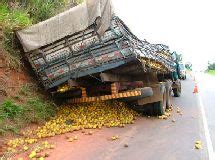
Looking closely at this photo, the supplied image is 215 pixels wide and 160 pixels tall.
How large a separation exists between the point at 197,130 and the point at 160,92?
207 cm

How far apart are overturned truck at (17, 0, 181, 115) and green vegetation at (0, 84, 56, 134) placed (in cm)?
51

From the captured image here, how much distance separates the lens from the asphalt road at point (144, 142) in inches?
307

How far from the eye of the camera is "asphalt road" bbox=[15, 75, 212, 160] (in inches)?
307

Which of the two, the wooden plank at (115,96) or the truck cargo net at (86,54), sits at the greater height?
the truck cargo net at (86,54)

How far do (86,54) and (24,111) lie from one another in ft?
7.11

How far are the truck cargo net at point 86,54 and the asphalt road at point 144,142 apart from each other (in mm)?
1702

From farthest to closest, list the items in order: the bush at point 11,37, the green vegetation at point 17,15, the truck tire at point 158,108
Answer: the truck tire at point 158,108 < the green vegetation at point 17,15 < the bush at point 11,37

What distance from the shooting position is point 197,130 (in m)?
10.6

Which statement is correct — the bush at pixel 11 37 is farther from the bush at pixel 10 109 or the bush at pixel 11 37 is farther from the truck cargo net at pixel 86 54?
the bush at pixel 10 109

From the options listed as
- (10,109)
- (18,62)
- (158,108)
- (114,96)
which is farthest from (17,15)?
(158,108)

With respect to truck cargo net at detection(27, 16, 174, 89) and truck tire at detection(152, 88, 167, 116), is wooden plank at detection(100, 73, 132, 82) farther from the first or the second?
truck tire at detection(152, 88, 167, 116)

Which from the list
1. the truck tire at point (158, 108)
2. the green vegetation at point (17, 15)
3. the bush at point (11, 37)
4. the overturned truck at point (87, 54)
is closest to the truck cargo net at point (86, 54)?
the overturned truck at point (87, 54)

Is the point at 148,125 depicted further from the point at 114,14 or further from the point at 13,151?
the point at 13,151

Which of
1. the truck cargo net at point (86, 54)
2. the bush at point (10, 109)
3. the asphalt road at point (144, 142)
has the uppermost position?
the truck cargo net at point (86, 54)
